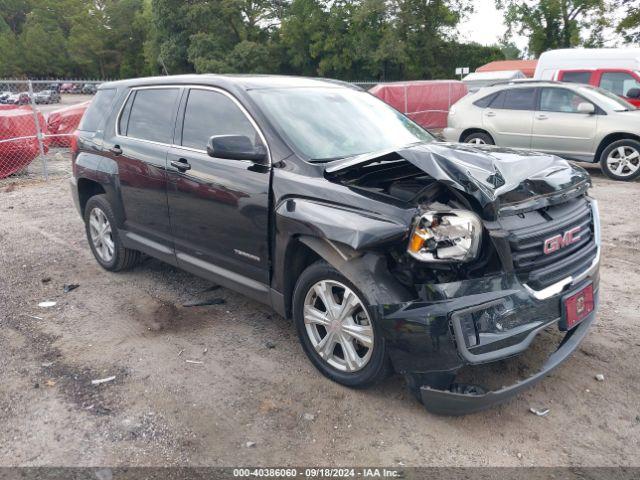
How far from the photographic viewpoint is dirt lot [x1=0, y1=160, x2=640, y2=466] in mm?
2779

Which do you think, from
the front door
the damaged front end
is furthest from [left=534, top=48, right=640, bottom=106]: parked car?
the front door

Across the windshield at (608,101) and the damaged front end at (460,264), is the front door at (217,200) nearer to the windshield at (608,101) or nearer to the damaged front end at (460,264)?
the damaged front end at (460,264)

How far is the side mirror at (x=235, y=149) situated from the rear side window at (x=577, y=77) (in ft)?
35.5

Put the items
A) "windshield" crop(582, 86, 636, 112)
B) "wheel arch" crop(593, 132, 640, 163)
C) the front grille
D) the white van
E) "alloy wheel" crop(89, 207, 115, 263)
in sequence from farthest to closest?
the white van
"windshield" crop(582, 86, 636, 112)
"wheel arch" crop(593, 132, 640, 163)
"alloy wheel" crop(89, 207, 115, 263)
the front grille

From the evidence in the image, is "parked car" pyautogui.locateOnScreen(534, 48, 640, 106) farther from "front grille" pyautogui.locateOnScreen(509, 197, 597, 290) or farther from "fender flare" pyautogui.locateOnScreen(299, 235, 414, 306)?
"fender flare" pyautogui.locateOnScreen(299, 235, 414, 306)

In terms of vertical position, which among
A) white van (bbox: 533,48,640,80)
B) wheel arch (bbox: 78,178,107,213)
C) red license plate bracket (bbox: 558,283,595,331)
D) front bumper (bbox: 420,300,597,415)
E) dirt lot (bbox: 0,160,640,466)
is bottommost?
dirt lot (bbox: 0,160,640,466)

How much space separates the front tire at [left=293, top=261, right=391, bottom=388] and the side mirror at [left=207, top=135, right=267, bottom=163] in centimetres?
82

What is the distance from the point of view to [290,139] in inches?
140

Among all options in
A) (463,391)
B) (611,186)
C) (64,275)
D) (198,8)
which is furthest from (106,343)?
(198,8)

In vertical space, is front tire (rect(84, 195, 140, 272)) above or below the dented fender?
below

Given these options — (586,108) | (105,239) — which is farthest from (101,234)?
(586,108)

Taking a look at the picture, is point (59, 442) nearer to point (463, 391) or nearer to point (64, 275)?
point (463, 391)

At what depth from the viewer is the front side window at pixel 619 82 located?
1145 cm

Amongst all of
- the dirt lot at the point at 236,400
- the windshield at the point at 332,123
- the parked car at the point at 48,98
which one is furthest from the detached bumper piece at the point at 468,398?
the parked car at the point at 48,98
